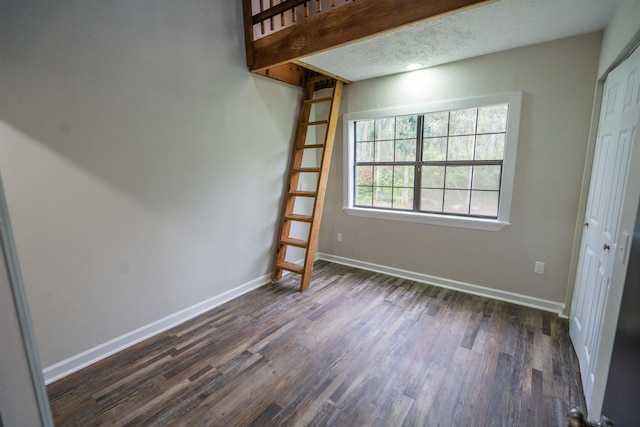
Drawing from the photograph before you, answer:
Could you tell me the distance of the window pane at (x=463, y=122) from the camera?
9.57 feet

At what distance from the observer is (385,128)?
3.51 meters

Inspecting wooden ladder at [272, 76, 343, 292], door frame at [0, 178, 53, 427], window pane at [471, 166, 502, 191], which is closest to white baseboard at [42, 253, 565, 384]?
wooden ladder at [272, 76, 343, 292]

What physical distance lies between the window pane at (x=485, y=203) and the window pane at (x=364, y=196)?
1207mm

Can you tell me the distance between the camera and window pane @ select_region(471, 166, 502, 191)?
2838 millimetres

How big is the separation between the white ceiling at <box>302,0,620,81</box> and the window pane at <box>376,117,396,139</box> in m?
0.63

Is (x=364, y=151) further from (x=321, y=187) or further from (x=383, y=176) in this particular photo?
(x=321, y=187)

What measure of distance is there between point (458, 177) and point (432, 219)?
0.52 m

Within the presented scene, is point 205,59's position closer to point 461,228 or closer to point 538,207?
point 461,228

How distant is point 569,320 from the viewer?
7.98ft

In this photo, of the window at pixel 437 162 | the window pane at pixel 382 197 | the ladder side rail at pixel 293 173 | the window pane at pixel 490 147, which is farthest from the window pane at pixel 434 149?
the ladder side rail at pixel 293 173

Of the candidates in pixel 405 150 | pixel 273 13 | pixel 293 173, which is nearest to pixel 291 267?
pixel 293 173

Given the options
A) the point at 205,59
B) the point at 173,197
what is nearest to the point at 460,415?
the point at 173,197

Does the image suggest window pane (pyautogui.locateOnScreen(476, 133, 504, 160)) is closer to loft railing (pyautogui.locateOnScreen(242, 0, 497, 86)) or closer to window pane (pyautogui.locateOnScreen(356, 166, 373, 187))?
window pane (pyautogui.locateOnScreen(356, 166, 373, 187))

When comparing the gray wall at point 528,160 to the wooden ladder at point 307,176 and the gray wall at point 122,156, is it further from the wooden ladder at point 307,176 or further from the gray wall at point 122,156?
the gray wall at point 122,156
